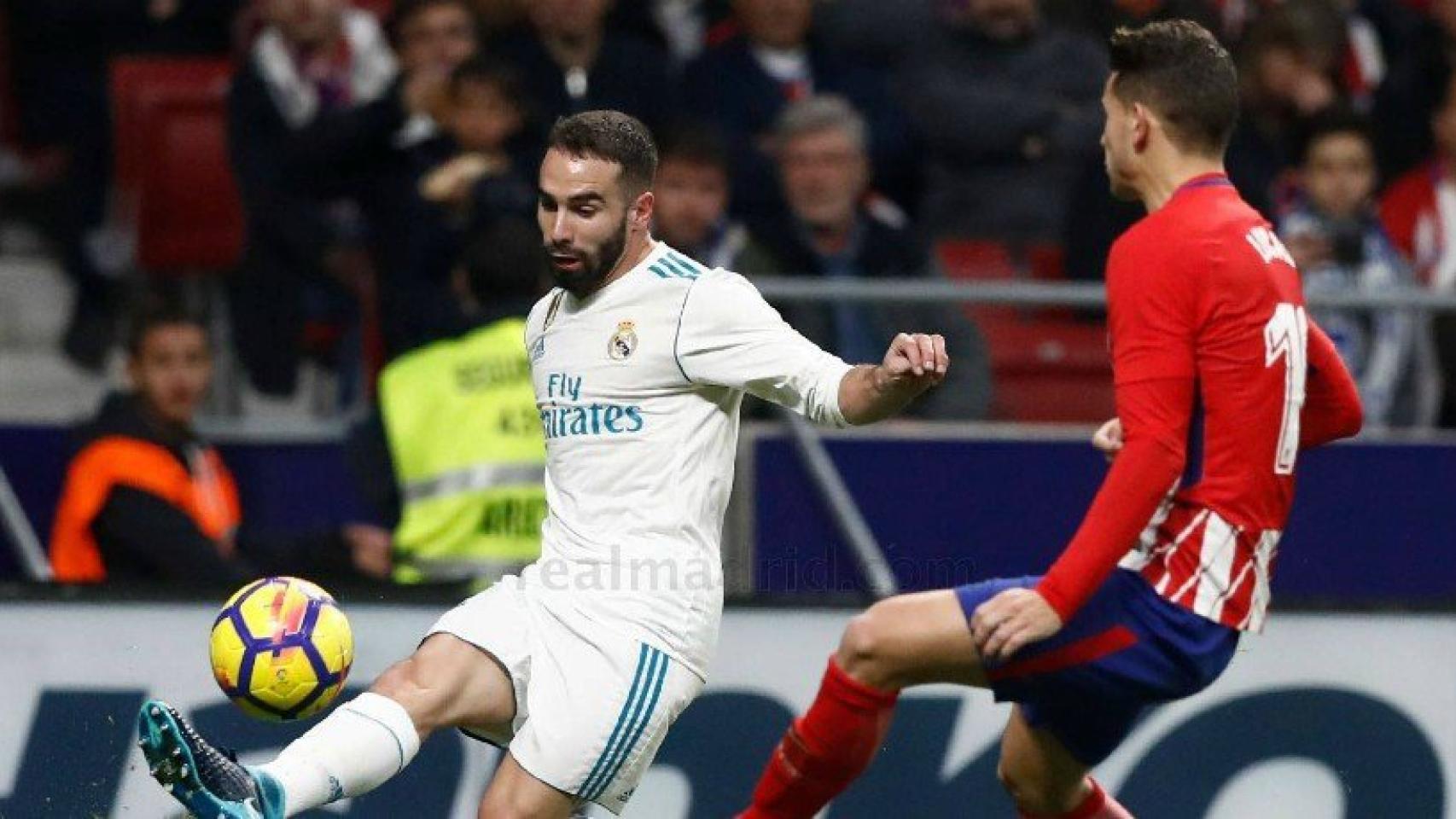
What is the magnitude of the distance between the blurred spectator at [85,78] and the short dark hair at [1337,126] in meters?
4.32

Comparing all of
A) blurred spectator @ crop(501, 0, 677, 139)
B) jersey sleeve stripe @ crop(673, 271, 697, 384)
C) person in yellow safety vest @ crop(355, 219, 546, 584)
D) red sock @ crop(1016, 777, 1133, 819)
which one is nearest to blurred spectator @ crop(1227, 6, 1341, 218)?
blurred spectator @ crop(501, 0, 677, 139)

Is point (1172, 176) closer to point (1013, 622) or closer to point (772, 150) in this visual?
point (1013, 622)

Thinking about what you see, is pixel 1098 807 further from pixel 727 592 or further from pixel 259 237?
pixel 259 237

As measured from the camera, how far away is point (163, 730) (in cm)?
515

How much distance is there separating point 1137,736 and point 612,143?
2.62 meters

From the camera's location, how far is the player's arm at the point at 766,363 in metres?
5.37

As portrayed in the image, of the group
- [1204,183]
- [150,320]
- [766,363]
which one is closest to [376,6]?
[150,320]

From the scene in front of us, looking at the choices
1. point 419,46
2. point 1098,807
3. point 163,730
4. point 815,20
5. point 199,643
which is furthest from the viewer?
point 815,20

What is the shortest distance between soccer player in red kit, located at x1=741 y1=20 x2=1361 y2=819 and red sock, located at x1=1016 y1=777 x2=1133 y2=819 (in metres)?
0.21

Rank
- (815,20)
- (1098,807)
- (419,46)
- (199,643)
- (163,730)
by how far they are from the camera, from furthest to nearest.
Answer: (815,20)
(419,46)
(199,643)
(1098,807)
(163,730)

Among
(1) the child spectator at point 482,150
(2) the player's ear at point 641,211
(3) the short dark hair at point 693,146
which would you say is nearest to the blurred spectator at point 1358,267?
(3) the short dark hair at point 693,146

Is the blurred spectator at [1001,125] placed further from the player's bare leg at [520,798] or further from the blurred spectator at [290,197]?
the player's bare leg at [520,798]

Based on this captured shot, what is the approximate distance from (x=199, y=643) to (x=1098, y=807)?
2534mm

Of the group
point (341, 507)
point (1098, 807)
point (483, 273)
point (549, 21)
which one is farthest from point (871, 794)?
point (549, 21)
